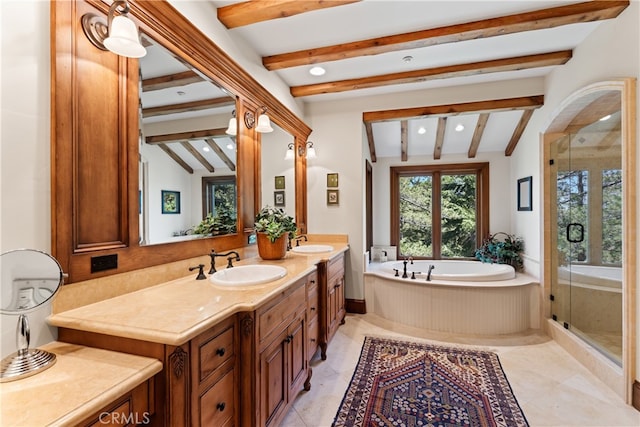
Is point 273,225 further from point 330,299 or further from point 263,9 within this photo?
point 263,9

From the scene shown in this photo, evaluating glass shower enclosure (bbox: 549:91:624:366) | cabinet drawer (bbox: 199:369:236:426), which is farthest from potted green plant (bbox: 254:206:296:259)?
glass shower enclosure (bbox: 549:91:624:366)

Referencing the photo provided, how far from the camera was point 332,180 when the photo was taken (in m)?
3.65

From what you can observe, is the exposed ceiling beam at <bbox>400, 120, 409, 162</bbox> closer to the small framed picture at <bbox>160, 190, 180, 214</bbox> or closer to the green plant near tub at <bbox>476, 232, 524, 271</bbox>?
the green plant near tub at <bbox>476, 232, 524, 271</bbox>

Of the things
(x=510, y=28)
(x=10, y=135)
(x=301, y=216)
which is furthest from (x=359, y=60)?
(x=10, y=135)

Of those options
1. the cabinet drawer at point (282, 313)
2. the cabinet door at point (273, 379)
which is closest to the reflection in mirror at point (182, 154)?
the cabinet drawer at point (282, 313)

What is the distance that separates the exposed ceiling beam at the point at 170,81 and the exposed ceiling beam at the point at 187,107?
11cm

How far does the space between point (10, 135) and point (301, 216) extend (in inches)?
107

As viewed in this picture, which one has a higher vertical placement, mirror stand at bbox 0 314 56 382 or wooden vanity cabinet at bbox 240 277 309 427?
mirror stand at bbox 0 314 56 382

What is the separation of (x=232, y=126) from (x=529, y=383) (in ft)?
10.0

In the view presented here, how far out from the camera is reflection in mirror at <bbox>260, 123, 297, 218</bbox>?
2762 mm

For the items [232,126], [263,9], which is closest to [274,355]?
[232,126]

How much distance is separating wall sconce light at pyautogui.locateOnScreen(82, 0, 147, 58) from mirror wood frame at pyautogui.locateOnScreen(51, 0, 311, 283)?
1.3 inches

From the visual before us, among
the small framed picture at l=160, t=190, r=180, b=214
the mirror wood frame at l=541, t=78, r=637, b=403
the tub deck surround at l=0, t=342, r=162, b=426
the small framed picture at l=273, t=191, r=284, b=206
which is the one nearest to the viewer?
the tub deck surround at l=0, t=342, r=162, b=426

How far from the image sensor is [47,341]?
1.06 metres
